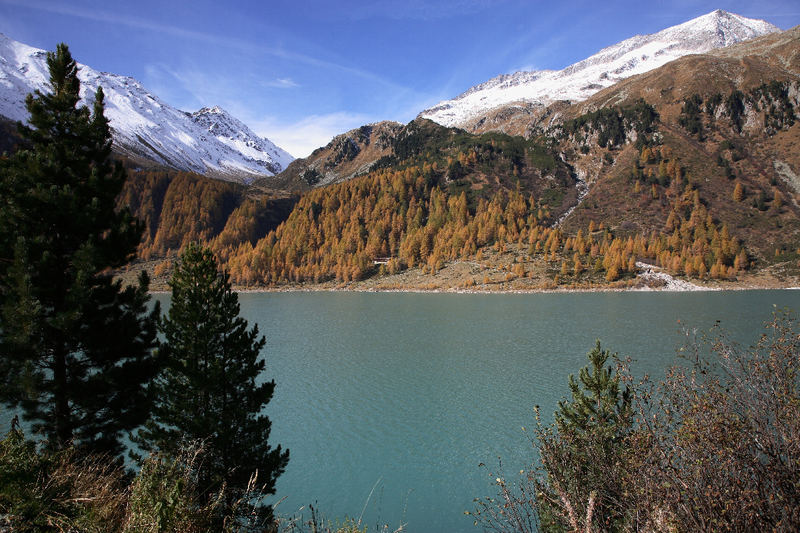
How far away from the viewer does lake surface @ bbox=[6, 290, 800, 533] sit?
1700 cm

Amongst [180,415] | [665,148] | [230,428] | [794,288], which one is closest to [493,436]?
[230,428]

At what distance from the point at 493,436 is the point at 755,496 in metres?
17.4

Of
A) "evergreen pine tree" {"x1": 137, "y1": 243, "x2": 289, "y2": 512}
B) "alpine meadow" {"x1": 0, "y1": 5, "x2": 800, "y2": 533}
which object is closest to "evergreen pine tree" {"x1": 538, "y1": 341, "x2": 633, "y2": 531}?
"alpine meadow" {"x1": 0, "y1": 5, "x2": 800, "y2": 533}

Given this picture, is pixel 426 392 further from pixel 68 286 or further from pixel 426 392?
pixel 68 286

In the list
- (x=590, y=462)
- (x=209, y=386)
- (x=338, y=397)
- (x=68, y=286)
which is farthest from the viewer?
(x=338, y=397)

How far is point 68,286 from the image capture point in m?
12.0

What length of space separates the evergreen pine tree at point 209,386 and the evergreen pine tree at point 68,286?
0.73 meters

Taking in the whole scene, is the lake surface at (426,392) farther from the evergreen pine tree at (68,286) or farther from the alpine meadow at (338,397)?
the evergreen pine tree at (68,286)

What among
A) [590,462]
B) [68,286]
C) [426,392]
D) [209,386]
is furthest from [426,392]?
[68,286]

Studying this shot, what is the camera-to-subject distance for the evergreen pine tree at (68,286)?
11.0 m

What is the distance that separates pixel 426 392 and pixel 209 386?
60.9ft

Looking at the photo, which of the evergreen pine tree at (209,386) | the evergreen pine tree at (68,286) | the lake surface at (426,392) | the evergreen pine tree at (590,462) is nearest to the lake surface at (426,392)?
the lake surface at (426,392)

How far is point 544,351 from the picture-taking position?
40.3 metres

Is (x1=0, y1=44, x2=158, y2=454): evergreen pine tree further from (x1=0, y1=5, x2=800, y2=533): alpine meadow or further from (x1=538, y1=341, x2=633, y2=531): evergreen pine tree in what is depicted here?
(x1=538, y1=341, x2=633, y2=531): evergreen pine tree
